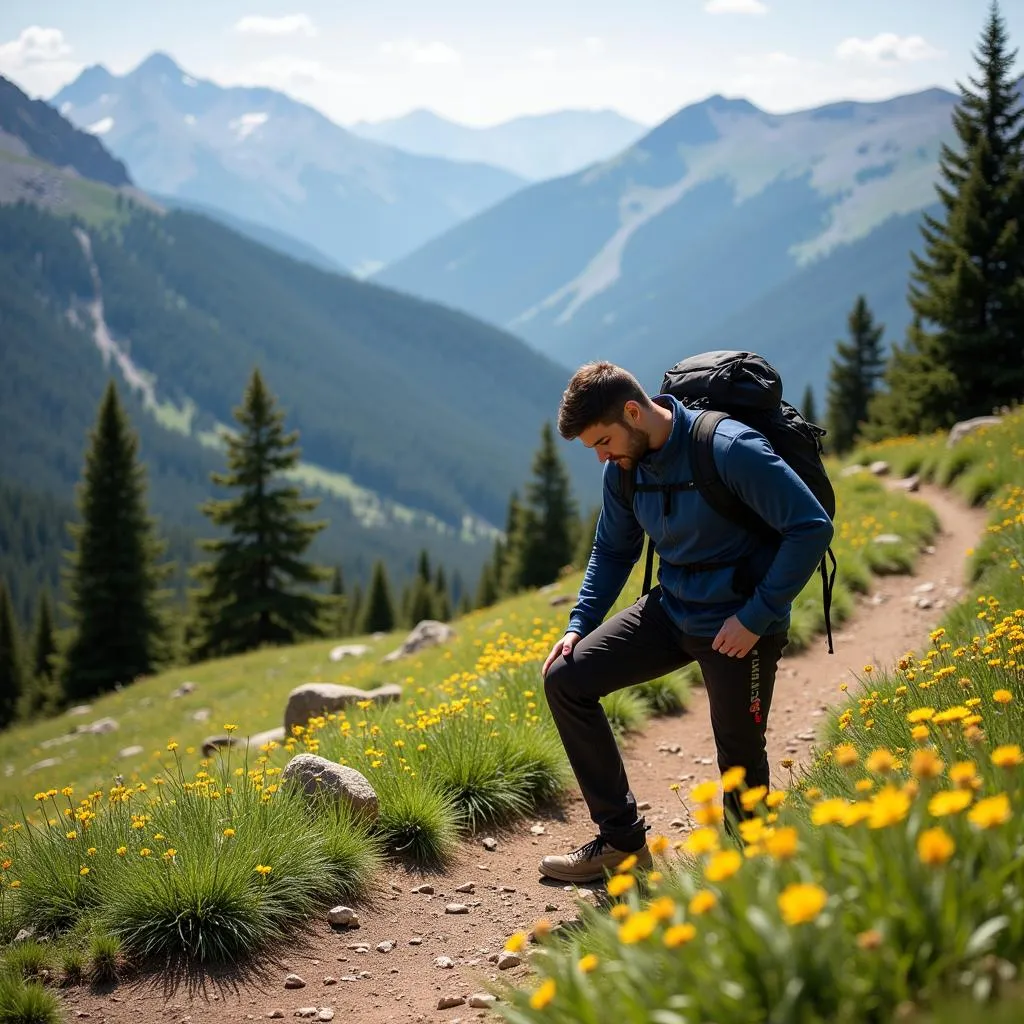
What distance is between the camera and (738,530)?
181 inches

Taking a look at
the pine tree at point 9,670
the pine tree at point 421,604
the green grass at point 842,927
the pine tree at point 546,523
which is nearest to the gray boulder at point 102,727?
the green grass at point 842,927

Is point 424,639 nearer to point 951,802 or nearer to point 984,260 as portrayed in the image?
point 951,802

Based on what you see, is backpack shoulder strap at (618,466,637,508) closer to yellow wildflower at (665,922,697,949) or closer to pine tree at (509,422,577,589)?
yellow wildflower at (665,922,697,949)

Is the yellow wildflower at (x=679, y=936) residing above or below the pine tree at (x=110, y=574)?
above

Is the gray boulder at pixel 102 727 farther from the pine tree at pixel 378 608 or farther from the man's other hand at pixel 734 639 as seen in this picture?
the pine tree at pixel 378 608

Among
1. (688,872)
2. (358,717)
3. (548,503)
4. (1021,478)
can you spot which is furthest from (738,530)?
(548,503)

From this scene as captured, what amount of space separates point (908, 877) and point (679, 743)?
5.92 m

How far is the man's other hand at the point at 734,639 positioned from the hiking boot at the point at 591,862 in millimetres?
1491

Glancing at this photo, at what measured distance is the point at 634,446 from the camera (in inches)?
184

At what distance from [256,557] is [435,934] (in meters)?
37.0

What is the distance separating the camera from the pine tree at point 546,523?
55.1 metres

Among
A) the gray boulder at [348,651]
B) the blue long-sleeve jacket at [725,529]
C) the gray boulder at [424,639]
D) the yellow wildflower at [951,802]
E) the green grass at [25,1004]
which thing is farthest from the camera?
the gray boulder at [348,651]

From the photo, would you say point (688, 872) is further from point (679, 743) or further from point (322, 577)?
point (322, 577)

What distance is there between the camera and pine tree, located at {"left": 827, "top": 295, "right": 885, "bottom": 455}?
60.9m
